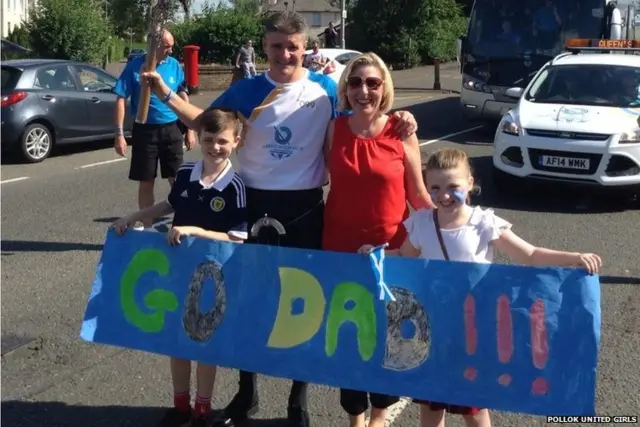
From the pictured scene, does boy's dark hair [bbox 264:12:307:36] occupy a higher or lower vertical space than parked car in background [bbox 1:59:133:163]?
higher

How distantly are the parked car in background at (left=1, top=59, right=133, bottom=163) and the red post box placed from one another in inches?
454

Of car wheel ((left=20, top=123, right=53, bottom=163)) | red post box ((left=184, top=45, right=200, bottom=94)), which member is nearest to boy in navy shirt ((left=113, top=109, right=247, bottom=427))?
car wheel ((left=20, top=123, right=53, bottom=163))

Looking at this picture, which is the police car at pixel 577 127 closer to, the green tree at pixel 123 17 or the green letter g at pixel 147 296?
the green letter g at pixel 147 296

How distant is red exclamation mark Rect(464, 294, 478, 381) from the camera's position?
3.40 m

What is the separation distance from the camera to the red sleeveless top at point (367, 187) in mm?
3686

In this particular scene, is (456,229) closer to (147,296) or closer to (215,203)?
(215,203)

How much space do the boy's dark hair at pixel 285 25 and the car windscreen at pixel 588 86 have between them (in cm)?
759

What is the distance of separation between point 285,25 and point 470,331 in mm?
1570

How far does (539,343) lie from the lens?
3320 millimetres

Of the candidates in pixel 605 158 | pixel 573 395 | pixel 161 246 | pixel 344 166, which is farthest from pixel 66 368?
pixel 605 158

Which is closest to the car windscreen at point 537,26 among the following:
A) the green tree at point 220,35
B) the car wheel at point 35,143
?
the car wheel at point 35,143

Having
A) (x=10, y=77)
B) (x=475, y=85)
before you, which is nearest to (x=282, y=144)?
(x=10, y=77)

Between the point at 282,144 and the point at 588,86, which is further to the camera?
the point at 588,86

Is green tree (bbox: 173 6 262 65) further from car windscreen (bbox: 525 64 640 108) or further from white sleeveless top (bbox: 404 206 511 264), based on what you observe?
white sleeveless top (bbox: 404 206 511 264)
